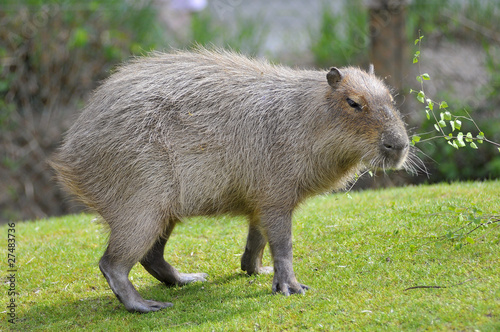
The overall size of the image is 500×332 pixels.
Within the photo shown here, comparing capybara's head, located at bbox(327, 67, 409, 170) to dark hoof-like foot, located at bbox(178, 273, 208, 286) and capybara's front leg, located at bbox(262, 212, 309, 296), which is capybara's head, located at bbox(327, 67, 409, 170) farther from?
dark hoof-like foot, located at bbox(178, 273, 208, 286)

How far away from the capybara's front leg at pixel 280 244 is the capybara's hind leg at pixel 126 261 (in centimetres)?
80

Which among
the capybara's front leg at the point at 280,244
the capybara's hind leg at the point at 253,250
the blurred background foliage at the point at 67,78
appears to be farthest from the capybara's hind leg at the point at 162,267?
the blurred background foliage at the point at 67,78

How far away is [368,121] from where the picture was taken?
14.1 feet

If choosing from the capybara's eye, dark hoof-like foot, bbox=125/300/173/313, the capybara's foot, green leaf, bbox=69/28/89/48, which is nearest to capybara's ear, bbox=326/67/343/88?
the capybara's eye

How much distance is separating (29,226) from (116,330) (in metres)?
3.23

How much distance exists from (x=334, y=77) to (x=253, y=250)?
1.50 m

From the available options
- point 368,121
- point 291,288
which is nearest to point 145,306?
point 291,288

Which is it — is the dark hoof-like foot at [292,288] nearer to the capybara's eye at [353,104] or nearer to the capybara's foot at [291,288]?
the capybara's foot at [291,288]

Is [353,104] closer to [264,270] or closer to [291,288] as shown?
[291,288]

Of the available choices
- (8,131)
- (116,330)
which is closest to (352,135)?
(116,330)

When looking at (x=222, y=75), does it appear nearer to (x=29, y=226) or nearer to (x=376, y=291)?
(x=376, y=291)

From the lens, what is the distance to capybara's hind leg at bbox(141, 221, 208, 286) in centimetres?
486

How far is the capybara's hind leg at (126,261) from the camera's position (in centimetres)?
435

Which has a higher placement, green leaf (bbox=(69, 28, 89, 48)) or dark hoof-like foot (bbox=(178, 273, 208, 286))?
green leaf (bbox=(69, 28, 89, 48))
